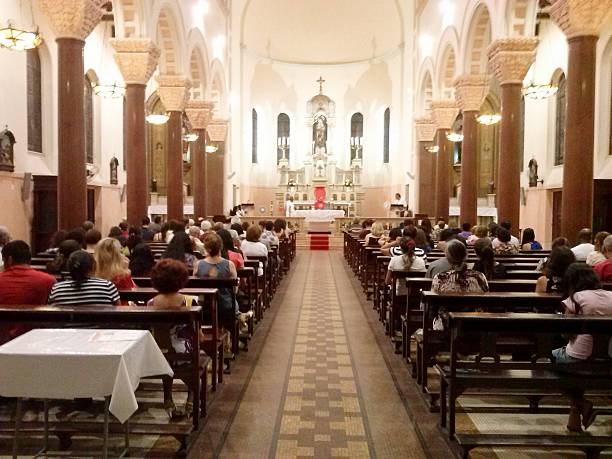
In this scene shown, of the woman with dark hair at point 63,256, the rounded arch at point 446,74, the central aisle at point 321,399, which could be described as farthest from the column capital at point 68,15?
the rounded arch at point 446,74

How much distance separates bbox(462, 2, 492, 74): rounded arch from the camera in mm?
18344

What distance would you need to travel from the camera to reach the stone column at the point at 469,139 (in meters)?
18.2

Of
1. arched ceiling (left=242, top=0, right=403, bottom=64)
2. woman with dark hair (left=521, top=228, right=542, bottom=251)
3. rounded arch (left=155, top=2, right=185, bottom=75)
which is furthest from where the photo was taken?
arched ceiling (left=242, top=0, right=403, bottom=64)

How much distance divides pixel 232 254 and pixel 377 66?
29.9m

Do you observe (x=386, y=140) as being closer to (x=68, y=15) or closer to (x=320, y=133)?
(x=320, y=133)

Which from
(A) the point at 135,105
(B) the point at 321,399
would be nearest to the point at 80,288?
(B) the point at 321,399

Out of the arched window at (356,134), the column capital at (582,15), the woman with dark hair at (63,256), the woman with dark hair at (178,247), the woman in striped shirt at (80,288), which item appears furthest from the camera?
the arched window at (356,134)

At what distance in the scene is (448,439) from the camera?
482cm

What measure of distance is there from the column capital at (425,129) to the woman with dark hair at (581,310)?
22771 mm

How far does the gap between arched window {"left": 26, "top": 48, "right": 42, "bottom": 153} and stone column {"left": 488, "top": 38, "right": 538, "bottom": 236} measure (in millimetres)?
11972

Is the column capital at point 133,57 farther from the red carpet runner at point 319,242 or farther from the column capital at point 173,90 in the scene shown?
the red carpet runner at point 319,242

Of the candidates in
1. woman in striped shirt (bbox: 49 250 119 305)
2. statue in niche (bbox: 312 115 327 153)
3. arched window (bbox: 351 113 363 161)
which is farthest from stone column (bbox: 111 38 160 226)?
arched window (bbox: 351 113 363 161)

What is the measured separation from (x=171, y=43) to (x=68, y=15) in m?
8.21

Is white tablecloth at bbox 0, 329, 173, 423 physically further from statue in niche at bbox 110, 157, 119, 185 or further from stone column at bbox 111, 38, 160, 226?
statue in niche at bbox 110, 157, 119, 185
